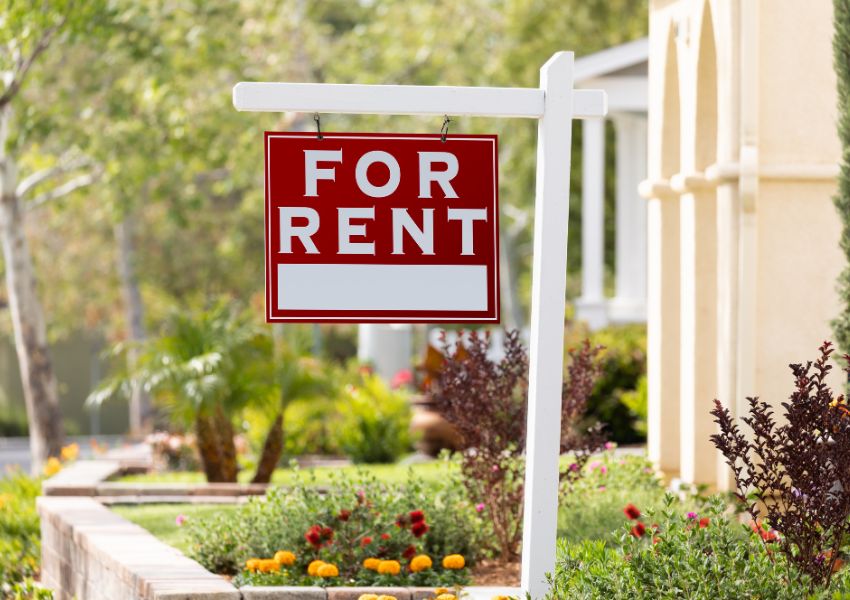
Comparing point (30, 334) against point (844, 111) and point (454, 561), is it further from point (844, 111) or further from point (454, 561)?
point (844, 111)

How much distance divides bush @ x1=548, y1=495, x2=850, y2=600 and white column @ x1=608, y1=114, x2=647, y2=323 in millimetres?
13506

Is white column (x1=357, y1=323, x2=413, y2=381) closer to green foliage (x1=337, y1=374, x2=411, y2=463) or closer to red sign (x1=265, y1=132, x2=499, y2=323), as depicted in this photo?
green foliage (x1=337, y1=374, x2=411, y2=463)

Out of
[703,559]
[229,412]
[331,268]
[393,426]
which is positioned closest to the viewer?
[703,559]

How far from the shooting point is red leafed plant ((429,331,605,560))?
314 inches

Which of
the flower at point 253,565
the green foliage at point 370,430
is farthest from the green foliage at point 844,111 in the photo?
the green foliage at point 370,430

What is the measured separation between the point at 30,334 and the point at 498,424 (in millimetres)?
10444

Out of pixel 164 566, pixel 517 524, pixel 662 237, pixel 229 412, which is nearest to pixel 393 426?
pixel 229 412

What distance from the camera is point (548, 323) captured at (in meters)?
5.73

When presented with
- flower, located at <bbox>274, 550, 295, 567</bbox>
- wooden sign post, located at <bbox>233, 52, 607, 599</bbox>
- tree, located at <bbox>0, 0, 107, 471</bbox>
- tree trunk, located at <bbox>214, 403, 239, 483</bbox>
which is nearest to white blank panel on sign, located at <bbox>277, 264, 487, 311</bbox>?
wooden sign post, located at <bbox>233, 52, 607, 599</bbox>

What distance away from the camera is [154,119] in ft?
56.7

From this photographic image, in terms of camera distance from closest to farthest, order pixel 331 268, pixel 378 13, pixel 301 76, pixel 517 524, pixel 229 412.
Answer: pixel 331 268, pixel 517 524, pixel 229 412, pixel 301 76, pixel 378 13

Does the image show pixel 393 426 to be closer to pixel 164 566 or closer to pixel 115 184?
pixel 115 184

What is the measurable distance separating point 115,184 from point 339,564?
36.2ft

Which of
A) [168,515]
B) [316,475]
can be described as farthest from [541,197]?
[316,475]
